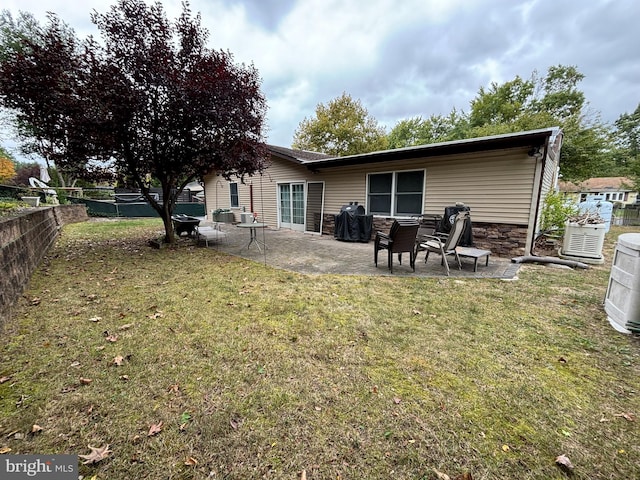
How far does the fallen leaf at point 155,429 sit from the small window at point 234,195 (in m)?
13.0

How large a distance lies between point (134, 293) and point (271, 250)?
3.65m

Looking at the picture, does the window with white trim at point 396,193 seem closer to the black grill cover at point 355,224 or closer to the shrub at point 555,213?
the black grill cover at point 355,224

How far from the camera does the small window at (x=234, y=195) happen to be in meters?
13.8

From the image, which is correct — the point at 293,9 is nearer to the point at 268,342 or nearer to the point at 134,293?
the point at 134,293

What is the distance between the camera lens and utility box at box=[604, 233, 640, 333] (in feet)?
8.83

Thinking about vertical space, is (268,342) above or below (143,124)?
below

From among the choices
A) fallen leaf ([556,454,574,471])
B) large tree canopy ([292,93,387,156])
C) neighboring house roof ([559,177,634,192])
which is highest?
large tree canopy ([292,93,387,156])

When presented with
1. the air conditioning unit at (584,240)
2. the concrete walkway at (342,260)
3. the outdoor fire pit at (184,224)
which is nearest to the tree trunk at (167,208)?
the outdoor fire pit at (184,224)

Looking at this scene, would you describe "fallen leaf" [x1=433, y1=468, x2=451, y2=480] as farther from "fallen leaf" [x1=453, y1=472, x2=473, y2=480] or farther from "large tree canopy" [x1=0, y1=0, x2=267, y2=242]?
"large tree canopy" [x1=0, y1=0, x2=267, y2=242]

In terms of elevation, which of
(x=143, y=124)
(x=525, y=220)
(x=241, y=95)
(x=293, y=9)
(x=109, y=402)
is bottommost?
(x=109, y=402)

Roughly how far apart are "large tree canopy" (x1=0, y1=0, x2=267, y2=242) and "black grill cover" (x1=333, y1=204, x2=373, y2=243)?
12.2ft

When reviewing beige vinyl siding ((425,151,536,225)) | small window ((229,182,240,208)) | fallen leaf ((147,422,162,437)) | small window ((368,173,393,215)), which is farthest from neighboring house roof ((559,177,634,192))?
fallen leaf ((147,422,162,437))

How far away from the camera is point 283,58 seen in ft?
42.4

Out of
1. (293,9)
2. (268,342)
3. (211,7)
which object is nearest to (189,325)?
(268,342)
